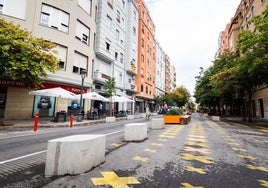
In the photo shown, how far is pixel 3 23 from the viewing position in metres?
11.4

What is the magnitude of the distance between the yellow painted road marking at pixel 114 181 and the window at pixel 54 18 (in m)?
18.1

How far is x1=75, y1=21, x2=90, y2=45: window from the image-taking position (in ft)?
67.7

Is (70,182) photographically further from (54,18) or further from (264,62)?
(54,18)

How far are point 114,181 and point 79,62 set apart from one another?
1901 centimetres

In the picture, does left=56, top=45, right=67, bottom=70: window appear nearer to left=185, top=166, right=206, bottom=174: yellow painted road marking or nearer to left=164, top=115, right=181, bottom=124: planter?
left=164, top=115, right=181, bottom=124: planter

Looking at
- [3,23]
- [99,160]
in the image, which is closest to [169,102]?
[3,23]

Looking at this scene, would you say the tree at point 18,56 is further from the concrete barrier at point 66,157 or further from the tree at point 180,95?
the tree at point 180,95

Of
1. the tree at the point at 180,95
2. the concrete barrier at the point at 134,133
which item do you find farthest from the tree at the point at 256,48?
the tree at the point at 180,95

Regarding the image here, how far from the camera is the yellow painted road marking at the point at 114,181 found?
332 cm

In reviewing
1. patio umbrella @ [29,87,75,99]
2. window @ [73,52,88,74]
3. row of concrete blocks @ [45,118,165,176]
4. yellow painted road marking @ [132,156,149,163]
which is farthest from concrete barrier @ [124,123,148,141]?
window @ [73,52,88,74]

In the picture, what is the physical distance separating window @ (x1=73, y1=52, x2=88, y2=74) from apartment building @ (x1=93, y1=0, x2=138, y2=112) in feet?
7.31

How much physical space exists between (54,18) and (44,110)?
29.8ft

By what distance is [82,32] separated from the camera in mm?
21391

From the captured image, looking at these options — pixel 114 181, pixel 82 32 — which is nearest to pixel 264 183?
pixel 114 181
